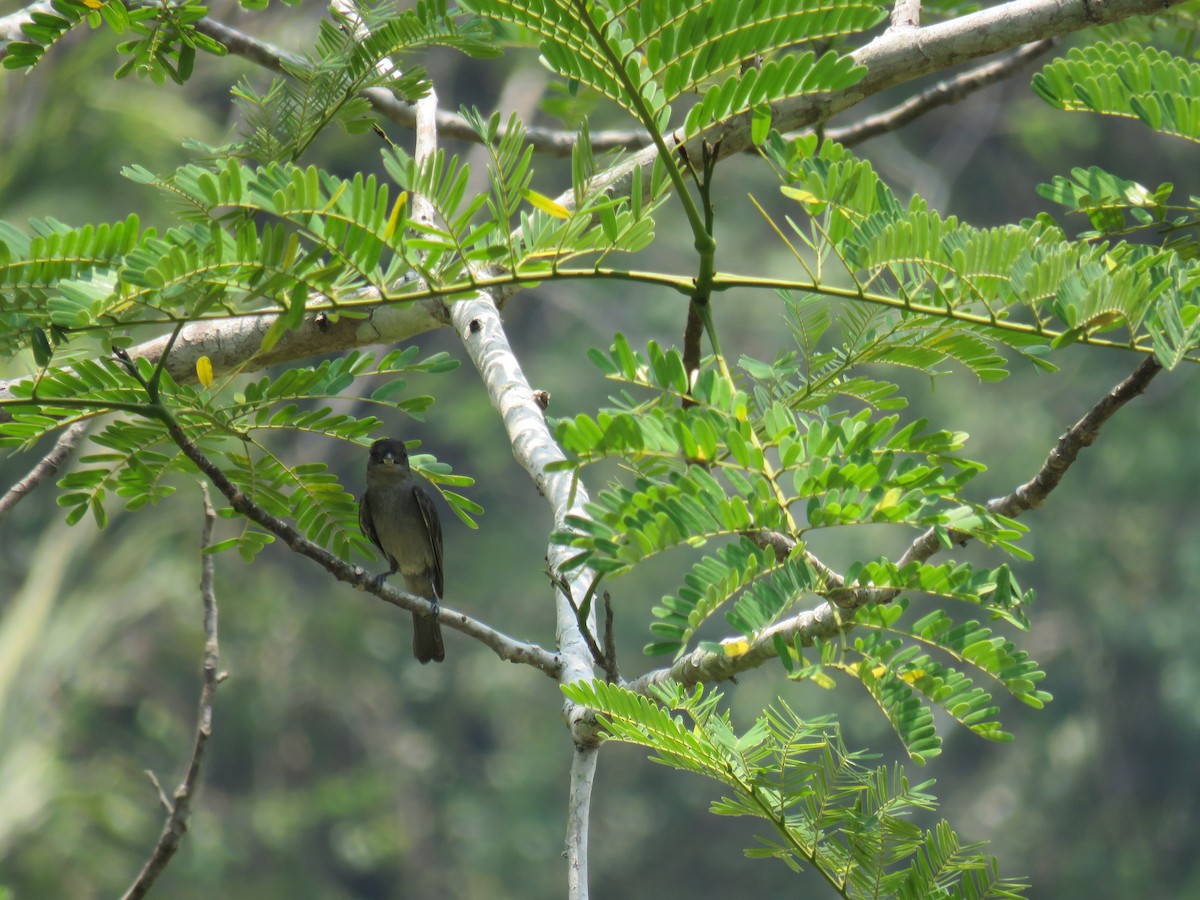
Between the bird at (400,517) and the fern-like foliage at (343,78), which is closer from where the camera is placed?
the fern-like foliage at (343,78)

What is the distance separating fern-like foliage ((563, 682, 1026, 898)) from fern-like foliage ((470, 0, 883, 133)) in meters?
0.77

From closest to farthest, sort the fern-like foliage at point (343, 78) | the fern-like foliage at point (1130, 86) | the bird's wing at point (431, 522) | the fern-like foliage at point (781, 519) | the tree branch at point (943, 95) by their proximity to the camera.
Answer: the fern-like foliage at point (781, 519) → the fern-like foliage at point (1130, 86) → the fern-like foliage at point (343, 78) → the tree branch at point (943, 95) → the bird's wing at point (431, 522)

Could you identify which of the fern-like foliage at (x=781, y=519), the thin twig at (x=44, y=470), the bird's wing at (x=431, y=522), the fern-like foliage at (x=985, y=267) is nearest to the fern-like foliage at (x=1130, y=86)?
the fern-like foliage at (x=985, y=267)

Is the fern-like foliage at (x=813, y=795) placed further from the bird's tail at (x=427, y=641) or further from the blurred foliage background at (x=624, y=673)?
the blurred foliage background at (x=624, y=673)

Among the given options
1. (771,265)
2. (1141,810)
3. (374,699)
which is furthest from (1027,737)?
(374,699)

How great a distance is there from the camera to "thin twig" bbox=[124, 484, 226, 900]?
7.30 feet

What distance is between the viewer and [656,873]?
20297mm

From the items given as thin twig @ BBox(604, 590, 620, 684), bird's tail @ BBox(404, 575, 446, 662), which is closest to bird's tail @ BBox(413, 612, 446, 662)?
bird's tail @ BBox(404, 575, 446, 662)

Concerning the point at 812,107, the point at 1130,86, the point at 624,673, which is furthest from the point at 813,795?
the point at 624,673

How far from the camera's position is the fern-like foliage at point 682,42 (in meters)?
1.41

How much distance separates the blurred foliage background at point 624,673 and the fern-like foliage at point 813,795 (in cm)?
1333

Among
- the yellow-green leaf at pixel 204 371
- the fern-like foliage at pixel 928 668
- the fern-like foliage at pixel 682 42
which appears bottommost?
the fern-like foliage at pixel 928 668

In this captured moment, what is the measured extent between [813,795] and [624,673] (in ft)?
52.7

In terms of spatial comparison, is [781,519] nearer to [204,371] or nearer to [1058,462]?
[1058,462]
